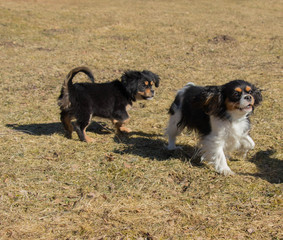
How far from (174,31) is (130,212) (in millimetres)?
12029

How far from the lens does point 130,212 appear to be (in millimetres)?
3914

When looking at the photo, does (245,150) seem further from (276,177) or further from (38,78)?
(38,78)

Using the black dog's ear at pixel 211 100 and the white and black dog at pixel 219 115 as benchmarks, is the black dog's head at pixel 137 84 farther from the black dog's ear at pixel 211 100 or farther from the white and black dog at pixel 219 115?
the black dog's ear at pixel 211 100

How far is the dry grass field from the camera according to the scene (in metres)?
3.72

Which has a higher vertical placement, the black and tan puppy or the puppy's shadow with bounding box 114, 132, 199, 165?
the black and tan puppy

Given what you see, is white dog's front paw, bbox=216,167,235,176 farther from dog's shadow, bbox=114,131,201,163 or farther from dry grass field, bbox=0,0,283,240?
dog's shadow, bbox=114,131,201,163

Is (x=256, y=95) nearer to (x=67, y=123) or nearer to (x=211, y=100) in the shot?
(x=211, y=100)

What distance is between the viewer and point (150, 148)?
5.70 metres

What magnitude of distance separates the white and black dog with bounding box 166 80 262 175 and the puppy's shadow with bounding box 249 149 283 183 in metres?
0.32

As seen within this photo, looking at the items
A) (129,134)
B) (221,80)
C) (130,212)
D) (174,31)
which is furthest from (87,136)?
(174,31)

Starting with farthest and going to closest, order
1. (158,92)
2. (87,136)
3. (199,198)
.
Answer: (158,92) → (87,136) → (199,198)

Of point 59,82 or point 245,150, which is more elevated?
point 245,150

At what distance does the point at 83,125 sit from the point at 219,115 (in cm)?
235

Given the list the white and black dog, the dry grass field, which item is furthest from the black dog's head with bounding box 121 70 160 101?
the white and black dog
